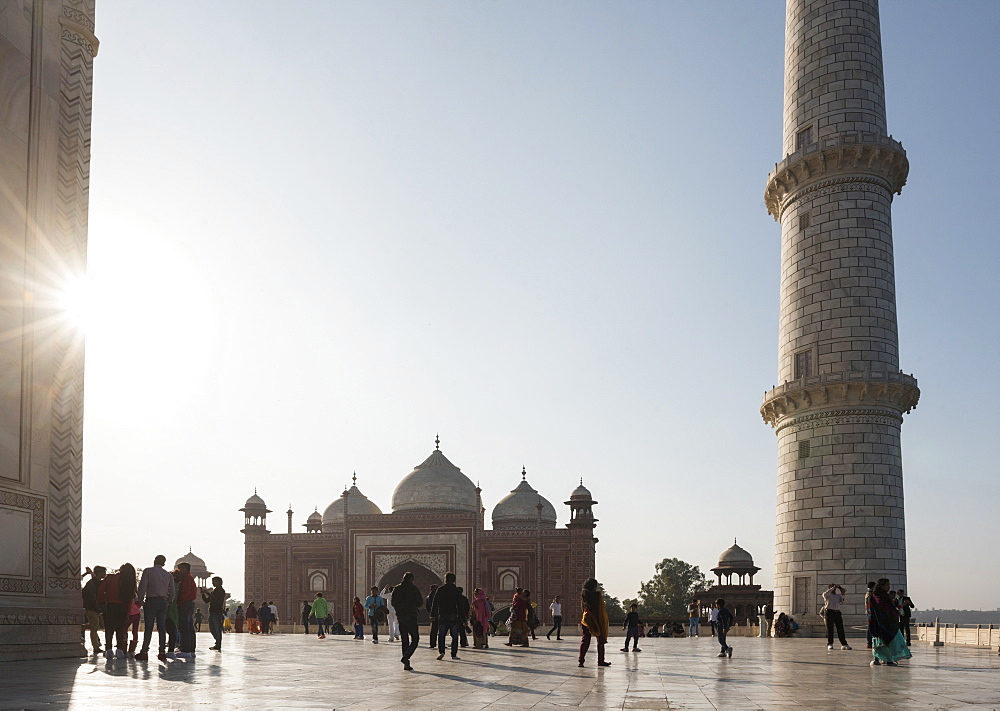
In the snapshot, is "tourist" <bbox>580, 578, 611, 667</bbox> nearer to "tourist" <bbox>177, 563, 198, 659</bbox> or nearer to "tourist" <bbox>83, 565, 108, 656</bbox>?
"tourist" <bbox>177, 563, 198, 659</bbox>

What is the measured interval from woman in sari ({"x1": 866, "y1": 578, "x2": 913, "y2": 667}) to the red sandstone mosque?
3803 cm

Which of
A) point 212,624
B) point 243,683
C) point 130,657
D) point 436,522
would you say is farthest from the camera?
point 436,522

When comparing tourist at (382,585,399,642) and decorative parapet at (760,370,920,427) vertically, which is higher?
decorative parapet at (760,370,920,427)

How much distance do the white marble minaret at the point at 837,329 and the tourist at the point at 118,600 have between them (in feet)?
57.7

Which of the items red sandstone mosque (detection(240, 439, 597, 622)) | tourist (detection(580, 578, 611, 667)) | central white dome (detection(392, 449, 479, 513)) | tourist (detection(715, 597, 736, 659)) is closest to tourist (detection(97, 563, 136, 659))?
tourist (detection(580, 578, 611, 667))

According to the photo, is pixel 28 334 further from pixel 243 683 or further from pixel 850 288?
pixel 850 288

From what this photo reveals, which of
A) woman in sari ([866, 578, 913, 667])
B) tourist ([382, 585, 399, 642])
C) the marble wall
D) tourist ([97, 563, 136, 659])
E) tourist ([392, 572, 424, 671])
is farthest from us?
tourist ([382, 585, 399, 642])

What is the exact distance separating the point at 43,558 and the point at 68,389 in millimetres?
2486

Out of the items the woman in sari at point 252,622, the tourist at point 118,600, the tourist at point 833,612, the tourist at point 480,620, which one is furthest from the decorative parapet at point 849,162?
the woman in sari at point 252,622

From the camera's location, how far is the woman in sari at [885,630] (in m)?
15.6

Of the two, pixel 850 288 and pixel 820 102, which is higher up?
pixel 820 102

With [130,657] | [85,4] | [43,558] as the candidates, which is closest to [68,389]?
[43,558]

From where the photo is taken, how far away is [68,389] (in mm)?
15609

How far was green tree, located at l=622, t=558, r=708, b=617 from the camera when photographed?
82688 millimetres
